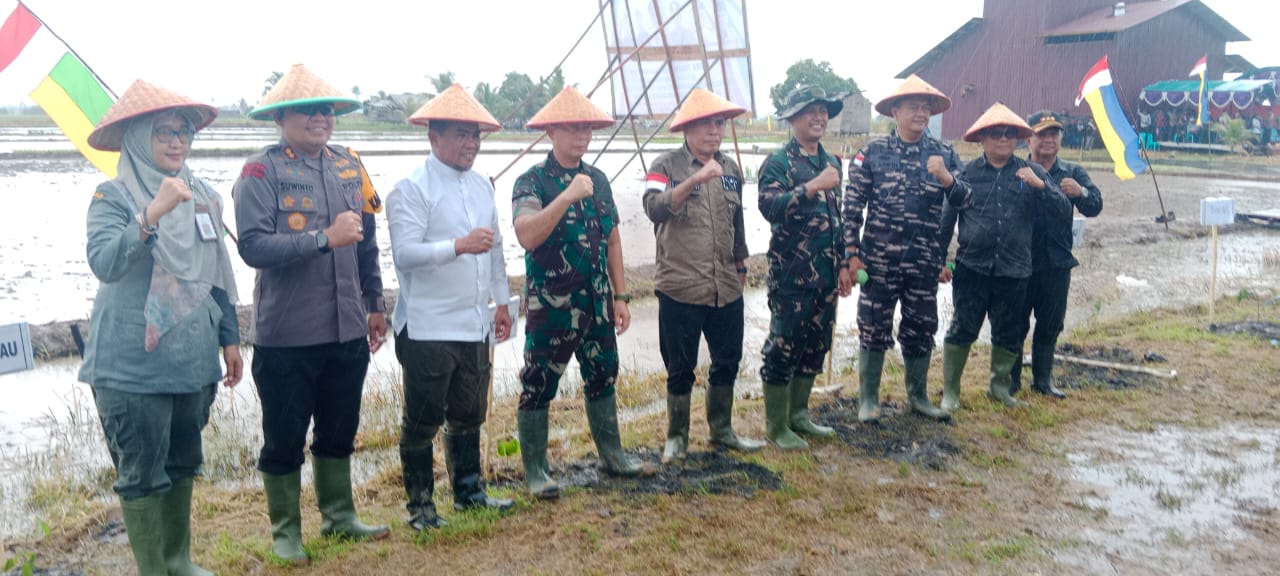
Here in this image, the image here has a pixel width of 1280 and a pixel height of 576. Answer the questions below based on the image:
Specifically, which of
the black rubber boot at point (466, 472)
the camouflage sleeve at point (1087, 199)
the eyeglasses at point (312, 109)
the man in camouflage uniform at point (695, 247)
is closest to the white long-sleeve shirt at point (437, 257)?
the eyeglasses at point (312, 109)

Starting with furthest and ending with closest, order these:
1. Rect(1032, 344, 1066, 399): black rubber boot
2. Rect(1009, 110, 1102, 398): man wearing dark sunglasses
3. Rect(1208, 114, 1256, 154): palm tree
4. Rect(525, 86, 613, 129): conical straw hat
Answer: Rect(1208, 114, 1256, 154): palm tree → Rect(1032, 344, 1066, 399): black rubber boot → Rect(1009, 110, 1102, 398): man wearing dark sunglasses → Rect(525, 86, 613, 129): conical straw hat

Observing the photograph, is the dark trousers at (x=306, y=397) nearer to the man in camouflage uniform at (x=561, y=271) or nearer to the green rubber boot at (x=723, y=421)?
the man in camouflage uniform at (x=561, y=271)

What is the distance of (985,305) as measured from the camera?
5.89 meters

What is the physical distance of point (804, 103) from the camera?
493cm

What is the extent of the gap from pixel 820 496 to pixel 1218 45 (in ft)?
130

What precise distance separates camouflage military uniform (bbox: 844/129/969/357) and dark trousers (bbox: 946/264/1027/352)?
0.45m

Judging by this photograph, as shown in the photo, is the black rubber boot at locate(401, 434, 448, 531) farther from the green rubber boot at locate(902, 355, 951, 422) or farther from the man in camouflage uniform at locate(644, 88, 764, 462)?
the green rubber boot at locate(902, 355, 951, 422)

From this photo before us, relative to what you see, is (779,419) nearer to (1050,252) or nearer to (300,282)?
(1050,252)

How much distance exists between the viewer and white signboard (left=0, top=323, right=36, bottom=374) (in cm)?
347

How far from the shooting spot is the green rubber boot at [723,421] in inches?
199

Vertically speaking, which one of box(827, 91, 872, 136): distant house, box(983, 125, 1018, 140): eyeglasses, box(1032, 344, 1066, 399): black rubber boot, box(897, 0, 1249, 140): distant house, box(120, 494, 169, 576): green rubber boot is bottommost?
box(1032, 344, 1066, 399): black rubber boot

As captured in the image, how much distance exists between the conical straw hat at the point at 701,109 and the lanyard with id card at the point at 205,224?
6.92 ft

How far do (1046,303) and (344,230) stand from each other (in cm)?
450

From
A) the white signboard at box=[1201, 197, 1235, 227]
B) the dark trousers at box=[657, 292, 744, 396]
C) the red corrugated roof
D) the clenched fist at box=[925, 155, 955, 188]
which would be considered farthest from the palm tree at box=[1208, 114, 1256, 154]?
the dark trousers at box=[657, 292, 744, 396]
